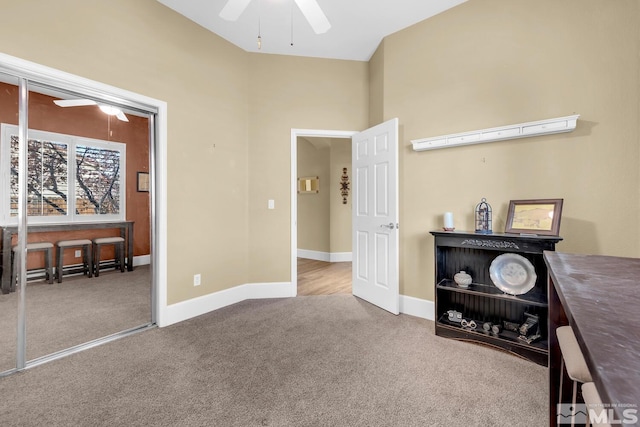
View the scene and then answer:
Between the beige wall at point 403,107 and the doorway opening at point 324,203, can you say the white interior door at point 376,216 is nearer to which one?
the beige wall at point 403,107

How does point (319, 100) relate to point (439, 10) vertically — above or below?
below

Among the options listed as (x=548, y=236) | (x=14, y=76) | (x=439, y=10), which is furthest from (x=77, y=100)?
(x=548, y=236)

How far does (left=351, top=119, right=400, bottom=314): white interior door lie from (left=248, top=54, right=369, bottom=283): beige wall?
554mm

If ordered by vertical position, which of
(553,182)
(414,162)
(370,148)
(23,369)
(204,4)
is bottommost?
(23,369)

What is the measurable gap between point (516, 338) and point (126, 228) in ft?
11.4

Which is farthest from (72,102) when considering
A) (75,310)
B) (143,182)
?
(75,310)

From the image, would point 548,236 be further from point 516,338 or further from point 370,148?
point 370,148

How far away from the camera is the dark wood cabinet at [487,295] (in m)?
2.13

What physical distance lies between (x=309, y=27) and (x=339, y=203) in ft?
11.6

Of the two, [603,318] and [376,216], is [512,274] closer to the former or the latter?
[376,216]

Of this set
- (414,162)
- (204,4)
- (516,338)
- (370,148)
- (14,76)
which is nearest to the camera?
(14,76)

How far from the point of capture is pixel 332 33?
10.2 feet

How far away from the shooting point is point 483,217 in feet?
8.07

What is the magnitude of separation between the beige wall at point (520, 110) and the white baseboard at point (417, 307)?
0.07 meters
